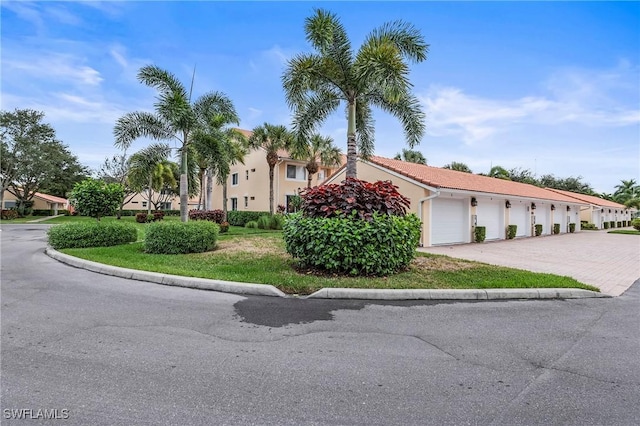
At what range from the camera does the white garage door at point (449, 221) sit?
15.9 metres

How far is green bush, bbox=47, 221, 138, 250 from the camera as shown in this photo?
1198 cm

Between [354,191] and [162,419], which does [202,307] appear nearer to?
[162,419]

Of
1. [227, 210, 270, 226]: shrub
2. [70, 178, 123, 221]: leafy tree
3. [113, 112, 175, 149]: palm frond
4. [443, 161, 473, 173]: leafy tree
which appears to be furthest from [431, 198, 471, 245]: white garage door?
[443, 161, 473, 173]: leafy tree

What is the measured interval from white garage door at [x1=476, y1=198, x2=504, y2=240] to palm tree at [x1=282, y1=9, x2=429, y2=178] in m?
8.32

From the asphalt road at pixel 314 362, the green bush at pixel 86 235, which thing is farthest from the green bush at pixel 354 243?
the green bush at pixel 86 235

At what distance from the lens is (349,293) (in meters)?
6.30

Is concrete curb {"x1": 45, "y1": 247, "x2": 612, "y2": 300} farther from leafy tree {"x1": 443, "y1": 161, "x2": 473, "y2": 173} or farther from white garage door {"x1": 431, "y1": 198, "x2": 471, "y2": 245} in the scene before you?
leafy tree {"x1": 443, "y1": 161, "x2": 473, "y2": 173}

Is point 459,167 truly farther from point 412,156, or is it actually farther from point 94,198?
point 94,198

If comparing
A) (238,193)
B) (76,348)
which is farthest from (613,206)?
(76,348)

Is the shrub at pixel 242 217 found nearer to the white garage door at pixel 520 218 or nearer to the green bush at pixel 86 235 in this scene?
the green bush at pixel 86 235

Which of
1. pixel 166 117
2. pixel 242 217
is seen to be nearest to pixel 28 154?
pixel 242 217

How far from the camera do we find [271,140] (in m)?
25.5

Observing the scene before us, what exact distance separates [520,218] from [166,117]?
2178cm

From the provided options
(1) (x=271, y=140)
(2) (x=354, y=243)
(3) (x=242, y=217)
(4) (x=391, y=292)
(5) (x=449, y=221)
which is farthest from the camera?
(3) (x=242, y=217)
